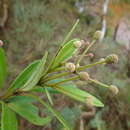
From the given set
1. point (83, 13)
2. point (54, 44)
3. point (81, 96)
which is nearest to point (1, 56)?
point (81, 96)

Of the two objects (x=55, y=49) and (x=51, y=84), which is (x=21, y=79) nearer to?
(x=51, y=84)

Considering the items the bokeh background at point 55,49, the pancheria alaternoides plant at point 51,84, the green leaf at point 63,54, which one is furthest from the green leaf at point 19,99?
the bokeh background at point 55,49

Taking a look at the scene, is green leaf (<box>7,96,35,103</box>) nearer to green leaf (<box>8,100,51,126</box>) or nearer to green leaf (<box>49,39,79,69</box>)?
green leaf (<box>8,100,51,126</box>)

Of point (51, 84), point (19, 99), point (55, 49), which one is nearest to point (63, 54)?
point (51, 84)

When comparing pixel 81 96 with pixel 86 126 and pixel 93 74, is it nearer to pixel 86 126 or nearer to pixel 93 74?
pixel 86 126

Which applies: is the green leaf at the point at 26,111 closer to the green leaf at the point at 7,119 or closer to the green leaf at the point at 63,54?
the green leaf at the point at 7,119

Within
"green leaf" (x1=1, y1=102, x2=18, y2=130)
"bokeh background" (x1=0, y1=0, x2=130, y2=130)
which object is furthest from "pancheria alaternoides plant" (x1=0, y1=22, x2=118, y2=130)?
"bokeh background" (x1=0, y1=0, x2=130, y2=130)
